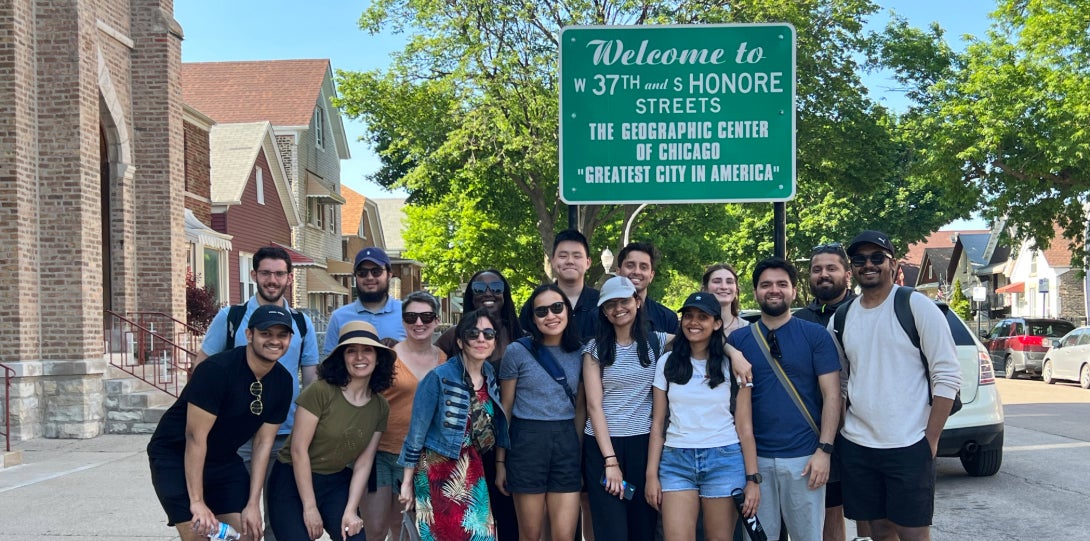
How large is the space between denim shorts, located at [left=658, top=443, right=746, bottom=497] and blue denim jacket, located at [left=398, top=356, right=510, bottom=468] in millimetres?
1075

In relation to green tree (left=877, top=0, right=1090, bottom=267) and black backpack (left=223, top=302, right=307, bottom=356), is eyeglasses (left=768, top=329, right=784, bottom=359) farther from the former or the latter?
green tree (left=877, top=0, right=1090, bottom=267)

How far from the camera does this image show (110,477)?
33.1 feet

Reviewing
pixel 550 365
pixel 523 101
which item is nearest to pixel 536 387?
pixel 550 365

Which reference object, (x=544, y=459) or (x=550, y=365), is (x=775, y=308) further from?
(x=544, y=459)

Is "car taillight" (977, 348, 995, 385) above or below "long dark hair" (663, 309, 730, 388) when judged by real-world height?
below

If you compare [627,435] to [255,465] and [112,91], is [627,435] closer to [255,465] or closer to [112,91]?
[255,465]

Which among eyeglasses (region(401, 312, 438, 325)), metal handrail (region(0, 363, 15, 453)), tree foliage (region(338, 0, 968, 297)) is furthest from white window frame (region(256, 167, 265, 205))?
eyeglasses (region(401, 312, 438, 325))

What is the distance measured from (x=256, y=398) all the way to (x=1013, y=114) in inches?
944

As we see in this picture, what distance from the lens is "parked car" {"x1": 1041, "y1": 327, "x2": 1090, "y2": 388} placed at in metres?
23.6

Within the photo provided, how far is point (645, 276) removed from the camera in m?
6.00

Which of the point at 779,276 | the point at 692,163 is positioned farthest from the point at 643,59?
the point at 779,276

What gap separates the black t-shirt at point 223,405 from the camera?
4.73 metres

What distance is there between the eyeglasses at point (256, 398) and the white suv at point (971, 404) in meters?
6.15

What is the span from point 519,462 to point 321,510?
1.03 m
